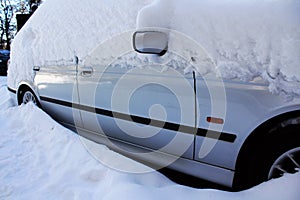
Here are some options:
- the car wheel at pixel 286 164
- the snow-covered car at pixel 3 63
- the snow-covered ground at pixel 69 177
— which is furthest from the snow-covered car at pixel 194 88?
the snow-covered car at pixel 3 63

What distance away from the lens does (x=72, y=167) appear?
2.32m

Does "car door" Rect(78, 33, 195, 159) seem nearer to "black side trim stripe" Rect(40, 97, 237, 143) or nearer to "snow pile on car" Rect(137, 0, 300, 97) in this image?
"black side trim stripe" Rect(40, 97, 237, 143)

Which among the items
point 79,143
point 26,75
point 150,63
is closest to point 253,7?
point 150,63

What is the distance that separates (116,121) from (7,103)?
2.60 meters

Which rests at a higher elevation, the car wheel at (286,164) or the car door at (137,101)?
the car door at (137,101)

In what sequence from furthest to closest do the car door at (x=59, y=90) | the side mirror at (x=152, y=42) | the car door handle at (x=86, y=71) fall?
the car door at (x=59, y=90) < the car door handle at (x=86, y=71) < the side mirror at (x=152, y=42)

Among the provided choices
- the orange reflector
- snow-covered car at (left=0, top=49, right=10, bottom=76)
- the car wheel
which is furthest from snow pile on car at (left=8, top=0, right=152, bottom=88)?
snow-covered car at (left=0, top=49, right=10, bottom=76)

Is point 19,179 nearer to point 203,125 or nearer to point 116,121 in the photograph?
point 116,121

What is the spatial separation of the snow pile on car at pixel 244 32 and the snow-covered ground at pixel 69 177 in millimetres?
658

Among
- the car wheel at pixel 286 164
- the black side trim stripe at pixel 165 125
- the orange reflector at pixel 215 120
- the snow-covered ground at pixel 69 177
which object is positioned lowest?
the snow-covered ground at pixel 69 177

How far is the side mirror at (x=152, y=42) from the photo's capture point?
82.0 inches

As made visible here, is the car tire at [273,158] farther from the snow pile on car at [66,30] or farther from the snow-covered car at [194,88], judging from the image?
the snow pile on car at [66,30]

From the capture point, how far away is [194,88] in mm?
2053

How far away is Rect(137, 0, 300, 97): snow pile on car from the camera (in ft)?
5.59
